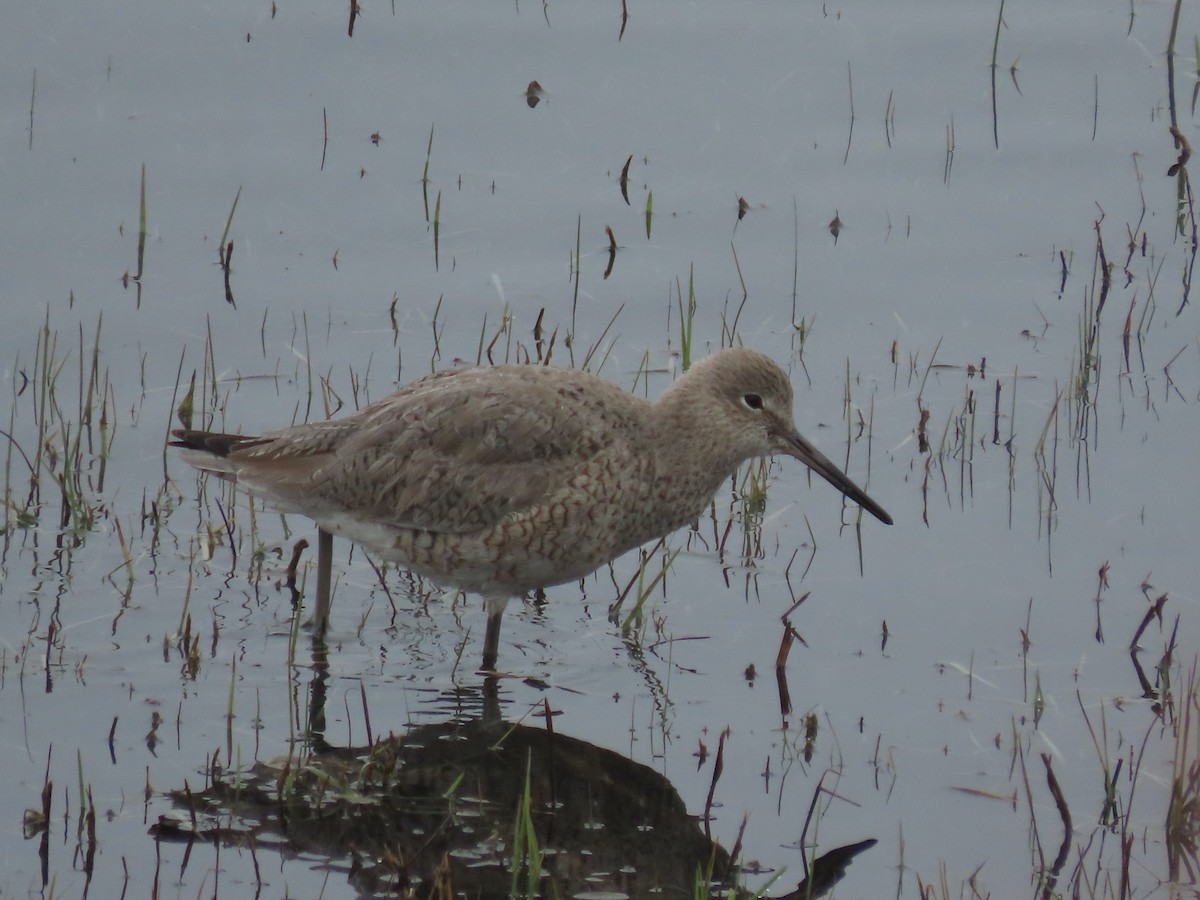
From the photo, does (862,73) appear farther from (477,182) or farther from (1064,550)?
(1064,550)

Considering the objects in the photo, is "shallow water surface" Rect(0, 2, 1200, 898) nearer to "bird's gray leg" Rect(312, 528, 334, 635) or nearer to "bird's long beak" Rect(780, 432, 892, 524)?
"bird's gray leg" Rect(312, 528, 334, 635)

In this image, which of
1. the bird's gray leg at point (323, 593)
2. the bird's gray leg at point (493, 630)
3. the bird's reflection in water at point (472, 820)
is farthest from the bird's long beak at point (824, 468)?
the bird's gray leg at point (323, 593)

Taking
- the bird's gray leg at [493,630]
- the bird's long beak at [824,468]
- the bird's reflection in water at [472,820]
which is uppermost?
the bird's long beak at [824,468]

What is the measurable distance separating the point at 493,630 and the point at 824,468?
1.52 meters

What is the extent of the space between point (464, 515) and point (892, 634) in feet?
5.90

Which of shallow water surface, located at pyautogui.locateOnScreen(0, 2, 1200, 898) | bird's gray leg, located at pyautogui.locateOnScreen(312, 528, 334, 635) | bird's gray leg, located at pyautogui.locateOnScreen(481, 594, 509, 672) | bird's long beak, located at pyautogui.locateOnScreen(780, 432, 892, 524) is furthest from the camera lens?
bird's long beak, located at pyautogui.locateOnScreen(780, 432, 892, 524)

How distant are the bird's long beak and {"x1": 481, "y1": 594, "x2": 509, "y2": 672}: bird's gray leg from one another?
1.32m

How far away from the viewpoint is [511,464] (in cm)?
724

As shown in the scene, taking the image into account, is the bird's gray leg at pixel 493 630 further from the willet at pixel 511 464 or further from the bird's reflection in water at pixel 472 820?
the bird's reflection in water at pixel 472 820

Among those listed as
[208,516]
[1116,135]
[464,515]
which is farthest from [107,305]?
[1116,135]

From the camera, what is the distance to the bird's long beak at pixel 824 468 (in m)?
7.69

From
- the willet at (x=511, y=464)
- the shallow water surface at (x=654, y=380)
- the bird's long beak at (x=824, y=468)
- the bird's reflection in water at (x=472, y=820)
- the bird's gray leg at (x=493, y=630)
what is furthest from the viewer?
the bird's long beak at (x=824, y=468)

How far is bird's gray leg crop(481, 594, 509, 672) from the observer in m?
7.29

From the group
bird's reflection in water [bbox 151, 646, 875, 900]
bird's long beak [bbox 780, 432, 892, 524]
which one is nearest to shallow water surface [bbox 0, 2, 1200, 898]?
bird's reflection in water [bbox 151, 646, 875, 900]
